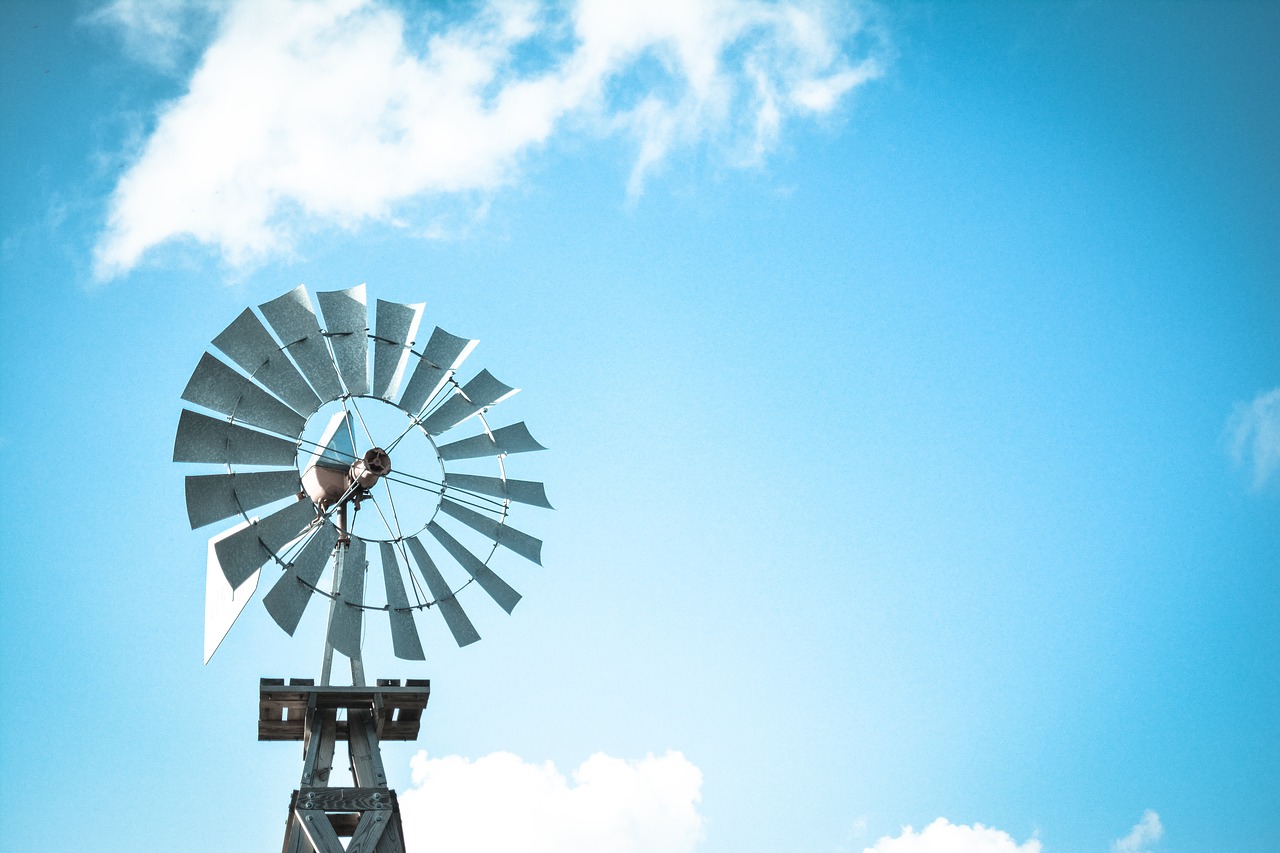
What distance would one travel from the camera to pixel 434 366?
7797 mm

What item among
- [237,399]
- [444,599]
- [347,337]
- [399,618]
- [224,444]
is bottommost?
[399,618]

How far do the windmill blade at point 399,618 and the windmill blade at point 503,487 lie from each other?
72cm

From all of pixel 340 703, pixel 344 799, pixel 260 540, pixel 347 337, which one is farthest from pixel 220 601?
pixel 347 337

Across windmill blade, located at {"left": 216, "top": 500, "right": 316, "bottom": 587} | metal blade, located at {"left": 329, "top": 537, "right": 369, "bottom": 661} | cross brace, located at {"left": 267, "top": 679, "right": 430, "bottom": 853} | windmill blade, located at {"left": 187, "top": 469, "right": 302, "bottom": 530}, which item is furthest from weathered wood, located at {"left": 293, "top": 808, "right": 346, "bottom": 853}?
windmill blade, located at {"left": 187, "top": 469, "right": 302, "bottom": 530}

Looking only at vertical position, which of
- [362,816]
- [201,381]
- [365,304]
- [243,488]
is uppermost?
[365,304]

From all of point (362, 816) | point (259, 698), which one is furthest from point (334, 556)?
point (362, 816)

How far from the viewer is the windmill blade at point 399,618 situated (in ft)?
23.6

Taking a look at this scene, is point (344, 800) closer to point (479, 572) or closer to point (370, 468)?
point (479, 572)

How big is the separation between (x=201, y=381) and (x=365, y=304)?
3.99 feet

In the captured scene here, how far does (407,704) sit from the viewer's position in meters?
7.00

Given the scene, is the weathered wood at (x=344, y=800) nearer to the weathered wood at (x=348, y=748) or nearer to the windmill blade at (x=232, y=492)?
the weathered wood at (x=348, y=748)

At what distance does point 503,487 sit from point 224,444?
1890 millimetres

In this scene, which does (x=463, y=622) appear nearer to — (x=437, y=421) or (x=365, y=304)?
(x=437, y=421)

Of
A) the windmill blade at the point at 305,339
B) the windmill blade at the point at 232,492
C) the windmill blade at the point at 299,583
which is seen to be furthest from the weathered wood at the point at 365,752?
the windmill blade at the point at 305,339
